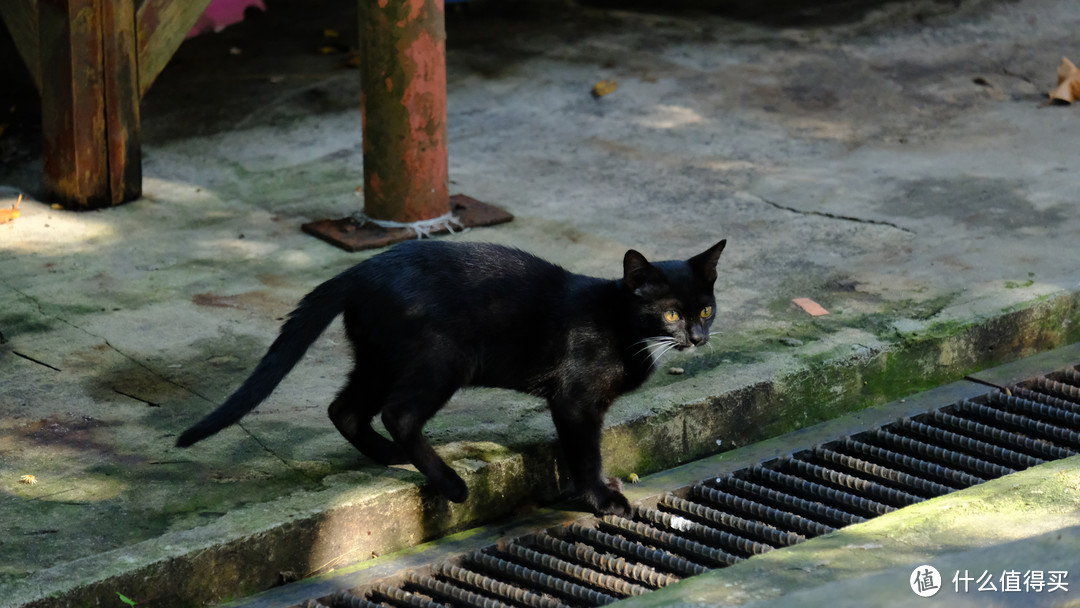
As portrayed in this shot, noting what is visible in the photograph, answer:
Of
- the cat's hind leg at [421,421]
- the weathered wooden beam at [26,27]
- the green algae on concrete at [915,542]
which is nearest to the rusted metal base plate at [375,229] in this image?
the weathered wooden beam at [26,27]

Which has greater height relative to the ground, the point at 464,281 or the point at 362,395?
the point at 464,281

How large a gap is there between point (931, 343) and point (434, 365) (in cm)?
187

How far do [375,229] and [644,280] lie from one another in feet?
7.68

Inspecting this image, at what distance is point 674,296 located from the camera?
3738mm

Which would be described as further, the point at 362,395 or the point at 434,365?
the point at 362,395

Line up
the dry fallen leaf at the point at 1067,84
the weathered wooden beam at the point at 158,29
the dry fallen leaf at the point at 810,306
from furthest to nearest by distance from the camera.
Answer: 1. the dry fallen leaf at the point at 1067,84
2. the weathered wooden beam at the point at 158,29
3. the dry fallen leaf at the point at 810,306

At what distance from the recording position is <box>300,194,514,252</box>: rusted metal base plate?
18.6 feet

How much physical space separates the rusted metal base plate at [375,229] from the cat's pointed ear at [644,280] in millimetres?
2151

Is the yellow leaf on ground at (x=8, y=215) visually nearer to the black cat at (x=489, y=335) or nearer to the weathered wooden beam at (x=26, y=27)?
the weathered wooden beam at (x=26, y=27)

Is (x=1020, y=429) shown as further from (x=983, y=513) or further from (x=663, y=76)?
(x=663, y=76)

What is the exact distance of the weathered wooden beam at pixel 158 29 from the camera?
605cm

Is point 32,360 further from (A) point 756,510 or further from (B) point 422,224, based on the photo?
(A) point 756,510

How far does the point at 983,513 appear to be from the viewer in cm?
334

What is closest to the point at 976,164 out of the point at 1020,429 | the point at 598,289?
the point at 1020,429
